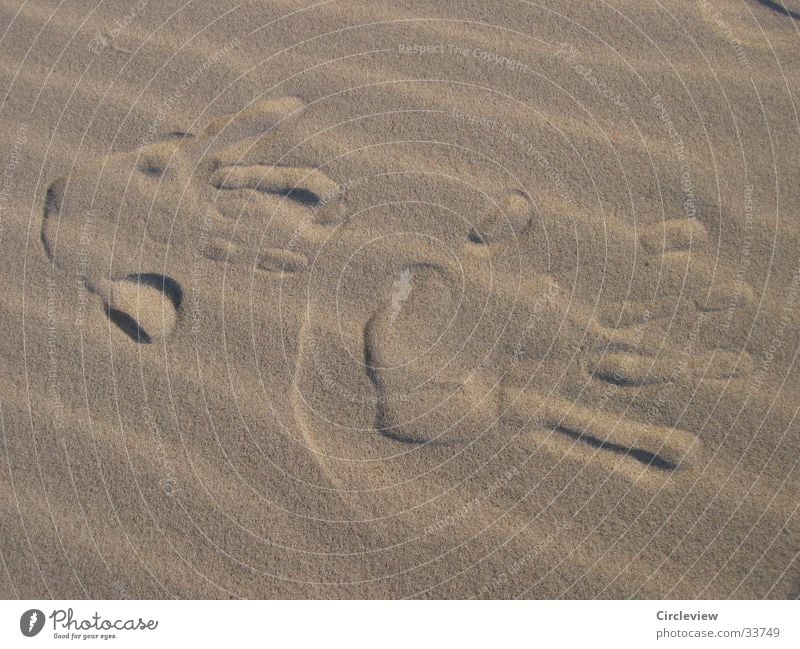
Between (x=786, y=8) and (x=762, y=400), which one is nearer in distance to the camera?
(x=762, y=400)

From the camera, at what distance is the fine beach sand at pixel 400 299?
331cm

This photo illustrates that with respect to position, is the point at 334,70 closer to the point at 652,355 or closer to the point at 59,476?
the point at 652,355

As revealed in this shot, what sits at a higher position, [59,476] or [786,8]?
[786,8]

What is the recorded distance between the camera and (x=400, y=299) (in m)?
3.53

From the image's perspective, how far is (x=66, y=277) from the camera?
3602 millimetres

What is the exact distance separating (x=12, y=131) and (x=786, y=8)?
3.91 meters

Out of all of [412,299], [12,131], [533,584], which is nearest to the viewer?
[533,584]

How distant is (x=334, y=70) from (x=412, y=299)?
126cm

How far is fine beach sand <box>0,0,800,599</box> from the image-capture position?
3314mm

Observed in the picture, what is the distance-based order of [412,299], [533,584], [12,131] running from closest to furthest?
[533,584] → [412,299] → [12,131]
